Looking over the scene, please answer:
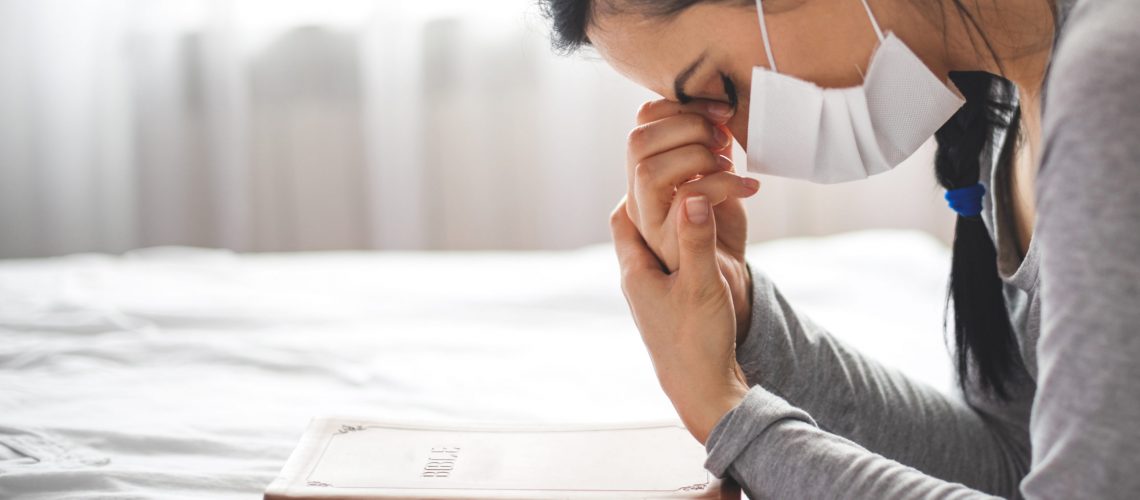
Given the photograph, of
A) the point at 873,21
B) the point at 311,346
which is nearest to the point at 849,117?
the point at 873,21

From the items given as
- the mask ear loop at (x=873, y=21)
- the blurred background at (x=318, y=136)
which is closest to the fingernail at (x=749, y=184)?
the mask ear loop at (x=873, y=21)

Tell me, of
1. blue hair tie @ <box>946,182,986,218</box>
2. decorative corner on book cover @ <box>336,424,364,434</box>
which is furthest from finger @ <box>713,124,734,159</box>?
decorative corner on book cover @ <box>336,424,364,434</box>

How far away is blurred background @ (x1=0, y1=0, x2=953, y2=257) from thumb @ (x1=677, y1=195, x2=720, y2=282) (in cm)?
181

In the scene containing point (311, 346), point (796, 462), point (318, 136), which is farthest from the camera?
point (318, 136)

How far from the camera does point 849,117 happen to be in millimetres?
824

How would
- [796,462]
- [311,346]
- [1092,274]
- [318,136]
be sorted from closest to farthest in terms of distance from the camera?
[1092,274]
[796,462]
[311,346]
[318,136]

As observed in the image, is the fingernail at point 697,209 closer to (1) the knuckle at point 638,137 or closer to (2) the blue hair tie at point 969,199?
(1) the knuckle at point 638,137

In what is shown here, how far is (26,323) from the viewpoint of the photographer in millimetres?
1321

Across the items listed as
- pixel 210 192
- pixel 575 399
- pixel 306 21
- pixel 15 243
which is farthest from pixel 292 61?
pixel 575 399

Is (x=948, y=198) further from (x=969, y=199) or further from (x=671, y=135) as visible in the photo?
(x=671, y=135)

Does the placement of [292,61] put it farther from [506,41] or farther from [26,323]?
[26,323]

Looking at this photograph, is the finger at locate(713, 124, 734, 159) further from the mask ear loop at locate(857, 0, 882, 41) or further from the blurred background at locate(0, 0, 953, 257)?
the blurred background at locate(0, 0, 953, 257)

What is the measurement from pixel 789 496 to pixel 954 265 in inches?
15.5

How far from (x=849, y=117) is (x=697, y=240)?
6.0 inches
